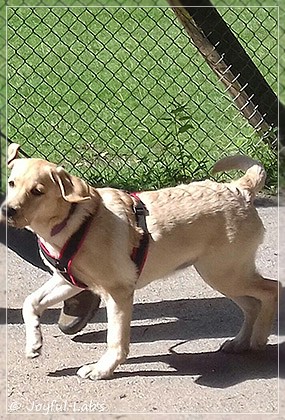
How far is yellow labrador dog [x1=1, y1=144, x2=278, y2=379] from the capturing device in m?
2.80

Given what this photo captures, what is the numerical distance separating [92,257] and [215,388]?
0.68m

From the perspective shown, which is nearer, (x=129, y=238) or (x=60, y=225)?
(x=60, y=225)

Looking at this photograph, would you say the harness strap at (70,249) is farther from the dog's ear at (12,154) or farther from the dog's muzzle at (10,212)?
the dog's ear at (12,154)

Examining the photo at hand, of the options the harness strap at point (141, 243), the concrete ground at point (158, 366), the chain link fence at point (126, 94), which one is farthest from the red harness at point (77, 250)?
the chain link fence at point (126, 94)

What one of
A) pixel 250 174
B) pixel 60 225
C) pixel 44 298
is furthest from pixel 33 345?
pixel 250 174

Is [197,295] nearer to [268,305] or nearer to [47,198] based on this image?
[268,305]

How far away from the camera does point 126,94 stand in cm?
545

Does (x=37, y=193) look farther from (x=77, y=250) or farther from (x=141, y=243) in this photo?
(x=141, y=243)

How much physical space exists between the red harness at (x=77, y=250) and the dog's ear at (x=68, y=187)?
0.42 ft

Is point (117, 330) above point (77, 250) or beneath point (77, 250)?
beneath

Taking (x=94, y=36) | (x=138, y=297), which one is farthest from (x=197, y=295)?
(x=94, y=36)

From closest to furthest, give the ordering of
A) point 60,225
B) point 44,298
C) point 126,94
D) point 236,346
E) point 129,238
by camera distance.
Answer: point 60,225, point 129,238, point 44,298, point 236,346, point 126,94

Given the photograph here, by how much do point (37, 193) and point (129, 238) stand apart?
41cm

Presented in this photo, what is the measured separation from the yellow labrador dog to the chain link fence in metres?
1.77
